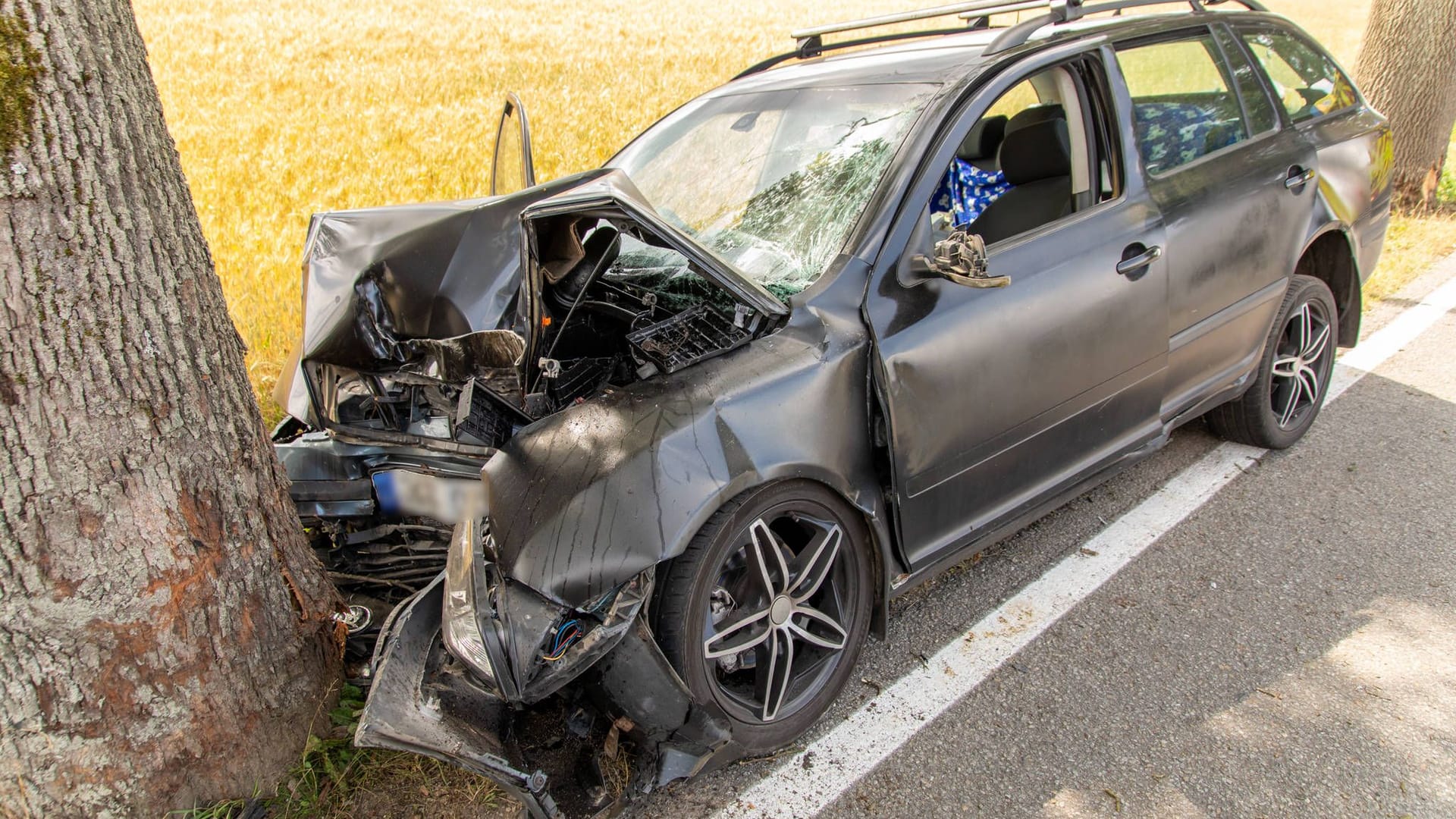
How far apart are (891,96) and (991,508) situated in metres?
1.35

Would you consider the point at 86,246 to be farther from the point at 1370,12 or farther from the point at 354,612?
the point at 1370,12

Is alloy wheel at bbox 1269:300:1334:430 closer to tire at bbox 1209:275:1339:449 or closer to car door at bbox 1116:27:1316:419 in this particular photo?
tire at bbox 1209:275:1339:449

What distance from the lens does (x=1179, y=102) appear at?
3588mm

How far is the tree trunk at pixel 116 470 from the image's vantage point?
1843mm

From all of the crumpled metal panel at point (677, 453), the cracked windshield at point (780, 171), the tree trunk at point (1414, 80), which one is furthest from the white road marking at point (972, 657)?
the tree trunk at point (1414, 80)

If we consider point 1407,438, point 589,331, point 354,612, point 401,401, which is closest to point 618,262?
point 589,331

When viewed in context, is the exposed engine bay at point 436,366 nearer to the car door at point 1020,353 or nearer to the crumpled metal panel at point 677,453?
the crumpled metal panel at point 677,453

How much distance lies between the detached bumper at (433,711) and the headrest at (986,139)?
290 cm

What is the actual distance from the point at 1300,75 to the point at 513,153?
338cm

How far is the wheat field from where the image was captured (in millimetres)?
6512

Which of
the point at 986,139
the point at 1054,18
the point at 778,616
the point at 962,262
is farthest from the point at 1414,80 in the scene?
the point at 778,616

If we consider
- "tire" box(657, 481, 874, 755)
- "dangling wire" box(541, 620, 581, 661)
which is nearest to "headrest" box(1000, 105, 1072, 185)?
"tire" box(657, 481, 874, 755)

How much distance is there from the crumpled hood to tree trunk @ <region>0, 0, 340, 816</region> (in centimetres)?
52

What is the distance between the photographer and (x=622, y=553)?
2107 millimetres
